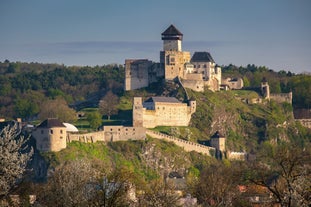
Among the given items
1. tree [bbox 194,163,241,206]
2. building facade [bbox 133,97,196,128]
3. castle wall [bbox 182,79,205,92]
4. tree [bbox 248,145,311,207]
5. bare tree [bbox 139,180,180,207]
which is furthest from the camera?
castle wall [bbox 182,79,205,92]

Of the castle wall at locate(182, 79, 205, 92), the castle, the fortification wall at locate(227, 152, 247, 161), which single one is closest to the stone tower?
the castle

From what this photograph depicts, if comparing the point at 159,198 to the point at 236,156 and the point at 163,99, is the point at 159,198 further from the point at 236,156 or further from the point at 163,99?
the point at 236,156

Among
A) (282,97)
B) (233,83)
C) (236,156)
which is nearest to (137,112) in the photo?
(236,156)

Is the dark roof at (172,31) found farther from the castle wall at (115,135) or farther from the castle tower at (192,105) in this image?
the castle wall at (115,135)

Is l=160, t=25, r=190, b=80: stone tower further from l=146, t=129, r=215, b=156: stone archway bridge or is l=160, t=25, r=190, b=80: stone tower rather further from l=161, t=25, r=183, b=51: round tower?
l=146, t=129, r=215, b=156: stone archway bridge

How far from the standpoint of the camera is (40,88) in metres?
144

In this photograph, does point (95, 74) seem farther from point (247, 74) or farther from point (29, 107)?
point (29, 107)

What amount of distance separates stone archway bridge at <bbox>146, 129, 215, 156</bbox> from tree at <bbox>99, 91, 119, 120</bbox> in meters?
8.35

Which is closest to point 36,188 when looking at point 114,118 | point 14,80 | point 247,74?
point 114,118

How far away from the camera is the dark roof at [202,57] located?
375 ft

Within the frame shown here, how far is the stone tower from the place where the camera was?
4341 inches

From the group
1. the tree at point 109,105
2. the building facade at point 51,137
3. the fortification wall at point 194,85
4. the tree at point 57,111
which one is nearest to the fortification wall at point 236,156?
the fortification wall at point 194,85

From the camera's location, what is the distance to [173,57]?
110375mm

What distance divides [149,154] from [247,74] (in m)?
46.9
